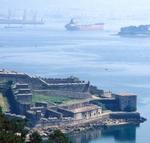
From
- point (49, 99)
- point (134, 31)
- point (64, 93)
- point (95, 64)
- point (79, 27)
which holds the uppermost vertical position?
point (79, 27)

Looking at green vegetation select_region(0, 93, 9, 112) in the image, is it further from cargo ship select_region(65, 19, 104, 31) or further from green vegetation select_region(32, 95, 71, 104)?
cargo ship select_region(65, 19, 104, 31)

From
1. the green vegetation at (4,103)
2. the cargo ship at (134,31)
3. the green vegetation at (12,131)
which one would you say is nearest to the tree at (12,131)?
the green vegetation at (12,131)

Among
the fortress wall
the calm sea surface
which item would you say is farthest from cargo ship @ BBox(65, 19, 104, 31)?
the fortress wall

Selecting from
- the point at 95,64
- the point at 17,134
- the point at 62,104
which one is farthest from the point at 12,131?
the point at 95,64

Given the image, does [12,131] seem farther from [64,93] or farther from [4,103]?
[64,93]

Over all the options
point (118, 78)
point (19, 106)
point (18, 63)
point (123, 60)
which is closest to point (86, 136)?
point (19, 106)

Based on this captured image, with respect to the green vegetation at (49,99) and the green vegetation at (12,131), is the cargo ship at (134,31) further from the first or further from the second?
the green vegetation at (12,131)

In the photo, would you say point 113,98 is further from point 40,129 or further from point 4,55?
point 4,55
